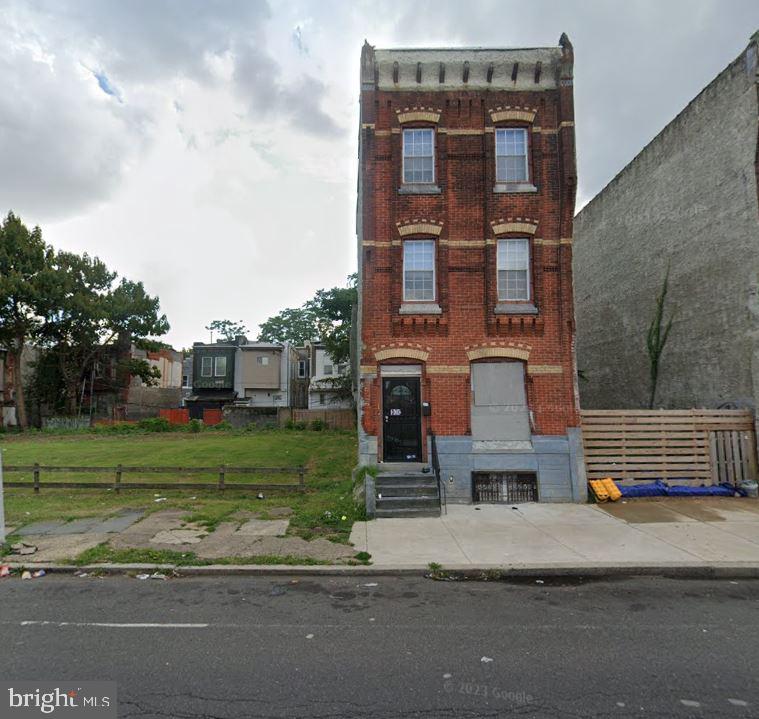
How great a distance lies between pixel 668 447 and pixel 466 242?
747cm

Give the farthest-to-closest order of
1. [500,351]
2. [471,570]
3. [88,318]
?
[88,318]
[500,351]
[471,570]

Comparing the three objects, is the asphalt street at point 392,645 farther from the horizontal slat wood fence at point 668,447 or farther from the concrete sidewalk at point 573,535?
the horizontal slat wood fence at point 668,447

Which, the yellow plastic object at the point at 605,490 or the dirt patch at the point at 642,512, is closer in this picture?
the dirt patch at the point at 642,512

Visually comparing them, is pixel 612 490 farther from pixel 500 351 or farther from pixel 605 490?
pixel 500 351

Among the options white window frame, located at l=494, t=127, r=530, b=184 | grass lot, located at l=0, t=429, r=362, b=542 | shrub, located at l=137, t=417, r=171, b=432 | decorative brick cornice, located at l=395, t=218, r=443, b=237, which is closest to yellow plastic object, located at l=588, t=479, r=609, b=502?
grass lot, located at l=0, t=429, r=362, b=542

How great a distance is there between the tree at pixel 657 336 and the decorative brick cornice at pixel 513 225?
7250 millimetres

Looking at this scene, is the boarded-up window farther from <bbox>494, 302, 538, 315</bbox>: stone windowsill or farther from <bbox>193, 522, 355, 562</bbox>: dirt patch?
<bbox>193, 522, 355, 562</bbox>: dirt patch

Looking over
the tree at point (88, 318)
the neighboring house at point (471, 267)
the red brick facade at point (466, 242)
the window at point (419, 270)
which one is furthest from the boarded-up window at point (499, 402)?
the tree at point (88, 318)

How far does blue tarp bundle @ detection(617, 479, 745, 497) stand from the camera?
474 inches

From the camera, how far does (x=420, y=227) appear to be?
42.5 ft

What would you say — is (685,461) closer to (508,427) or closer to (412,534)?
(508,427)

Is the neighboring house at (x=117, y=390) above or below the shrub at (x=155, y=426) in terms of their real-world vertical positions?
above

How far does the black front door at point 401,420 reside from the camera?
41.4ft

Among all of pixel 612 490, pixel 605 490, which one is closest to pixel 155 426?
pixel 605 490
